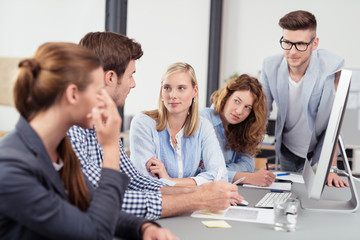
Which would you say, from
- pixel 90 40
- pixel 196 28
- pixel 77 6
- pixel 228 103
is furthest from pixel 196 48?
pixel 90 40

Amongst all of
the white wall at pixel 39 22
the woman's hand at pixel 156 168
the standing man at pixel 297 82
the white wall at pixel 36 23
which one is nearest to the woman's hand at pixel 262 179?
the woman's hand at pixel 156 168

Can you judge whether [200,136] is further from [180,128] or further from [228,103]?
[228,103]

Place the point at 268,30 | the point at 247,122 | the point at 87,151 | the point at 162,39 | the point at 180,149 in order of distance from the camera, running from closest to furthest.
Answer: the point at 87,151
the point at 180,149
the point at 247,122
the point at 162,39
the point at 268,30

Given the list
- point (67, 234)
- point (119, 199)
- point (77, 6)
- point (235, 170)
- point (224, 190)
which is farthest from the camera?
point (77, 6)

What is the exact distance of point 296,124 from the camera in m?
2.94

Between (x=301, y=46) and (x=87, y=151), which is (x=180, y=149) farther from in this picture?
(x=301, y=46)

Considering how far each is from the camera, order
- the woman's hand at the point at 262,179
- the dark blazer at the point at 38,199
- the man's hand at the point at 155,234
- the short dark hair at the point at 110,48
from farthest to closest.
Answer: the woman's hand at the point at 262,179
the short dark hair at the point at 110,48
the man's hand at the point at 155,234
the dark blazer at the point at 38,199

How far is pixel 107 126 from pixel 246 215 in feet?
2.36

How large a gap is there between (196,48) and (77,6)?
3493 millimetres

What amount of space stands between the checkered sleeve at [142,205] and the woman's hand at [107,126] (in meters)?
0.39

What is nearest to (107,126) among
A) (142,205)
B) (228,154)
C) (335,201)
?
(142,205)

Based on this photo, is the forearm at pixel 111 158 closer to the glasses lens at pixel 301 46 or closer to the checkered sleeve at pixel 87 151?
the checkered sleeve at pixel 87 151

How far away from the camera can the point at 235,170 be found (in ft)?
8.43

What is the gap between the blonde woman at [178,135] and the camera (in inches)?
89.6
